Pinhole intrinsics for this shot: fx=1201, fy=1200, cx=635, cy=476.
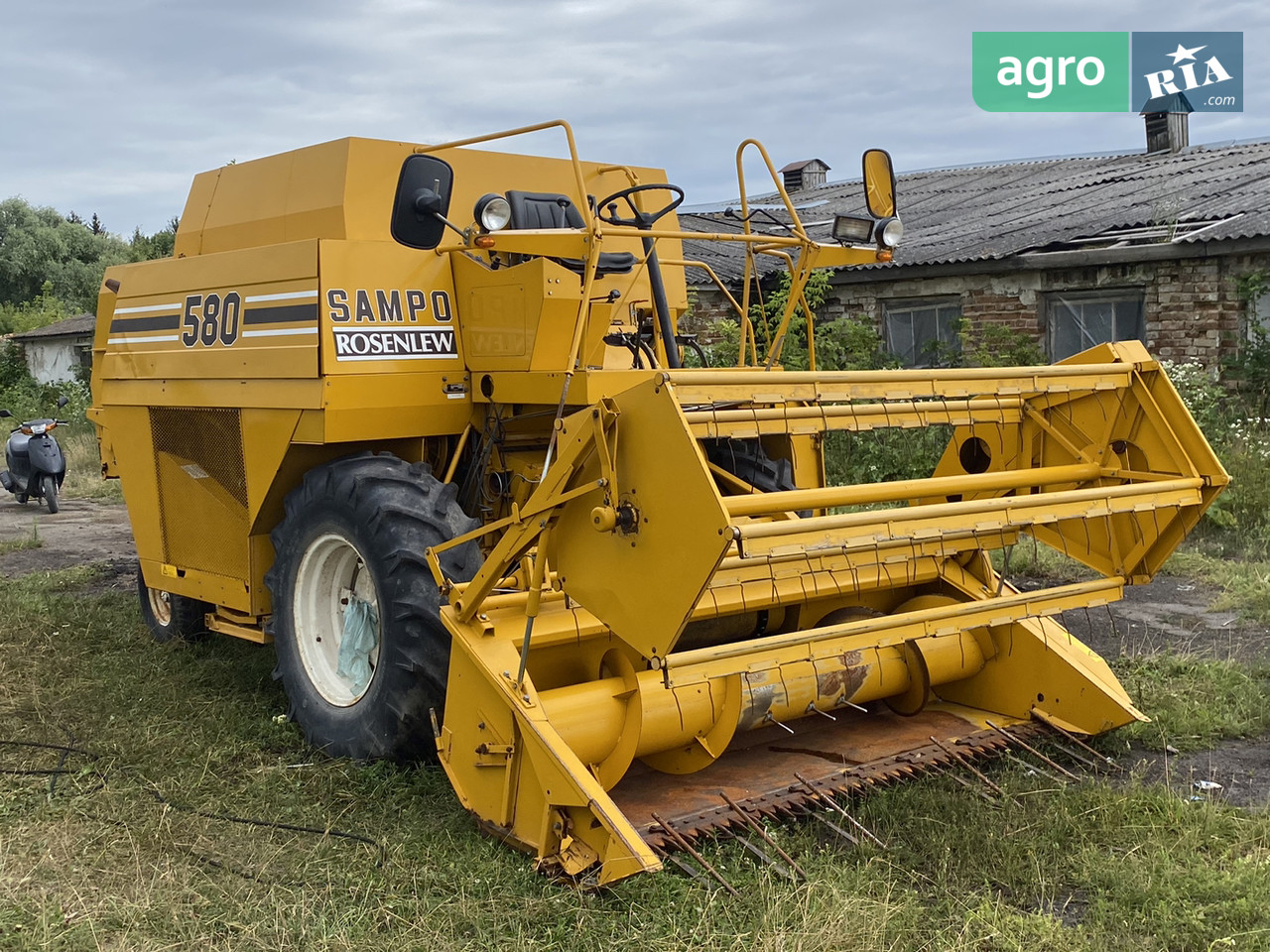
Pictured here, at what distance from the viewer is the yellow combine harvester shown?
3418mm

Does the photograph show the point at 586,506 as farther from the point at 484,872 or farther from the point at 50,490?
the point at 50,490

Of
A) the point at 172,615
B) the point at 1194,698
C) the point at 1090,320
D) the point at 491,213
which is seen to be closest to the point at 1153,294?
the point at 1090,320

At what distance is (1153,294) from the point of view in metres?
10.4

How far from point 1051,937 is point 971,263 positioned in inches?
362

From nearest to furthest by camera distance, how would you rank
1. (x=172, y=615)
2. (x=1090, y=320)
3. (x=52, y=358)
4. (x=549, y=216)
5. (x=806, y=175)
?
1. (x=549, y=216)
2. (x=172, y=615)
3. (x=1090, y=320)
4. (x=806, y=175)
5. (x=52, y=358)

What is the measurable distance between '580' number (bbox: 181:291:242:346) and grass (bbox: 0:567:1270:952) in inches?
65.6

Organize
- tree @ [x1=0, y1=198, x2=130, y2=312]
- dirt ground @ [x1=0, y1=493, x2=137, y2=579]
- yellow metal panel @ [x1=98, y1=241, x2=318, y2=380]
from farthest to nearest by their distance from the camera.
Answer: tree @ [x1=0, y1=198, x2=130, y2=312] < dirt ground @ [x1=0, y1=493, x2=137, y2=579] < yellow metal panel @ [x1=98, y1=241, x2=318, y2=380]

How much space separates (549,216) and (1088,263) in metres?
7.21

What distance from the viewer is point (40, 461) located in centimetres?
1199

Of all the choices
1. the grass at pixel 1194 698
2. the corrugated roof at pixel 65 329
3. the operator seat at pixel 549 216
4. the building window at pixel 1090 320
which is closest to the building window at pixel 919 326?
the building window at pixel 1090 320

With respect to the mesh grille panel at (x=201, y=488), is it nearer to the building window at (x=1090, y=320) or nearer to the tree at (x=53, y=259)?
the building window at (x=1090, y=320)

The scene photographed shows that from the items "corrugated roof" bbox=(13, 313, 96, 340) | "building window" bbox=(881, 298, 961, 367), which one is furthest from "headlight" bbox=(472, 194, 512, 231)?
"corrugated roof" bbox=(13, 313, 96, 340)

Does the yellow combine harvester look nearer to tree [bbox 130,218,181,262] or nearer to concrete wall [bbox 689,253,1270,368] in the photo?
concrete wall [bbox 689,253,1270,368]

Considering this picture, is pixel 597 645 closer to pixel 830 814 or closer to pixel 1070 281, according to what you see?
pixel 830 814
